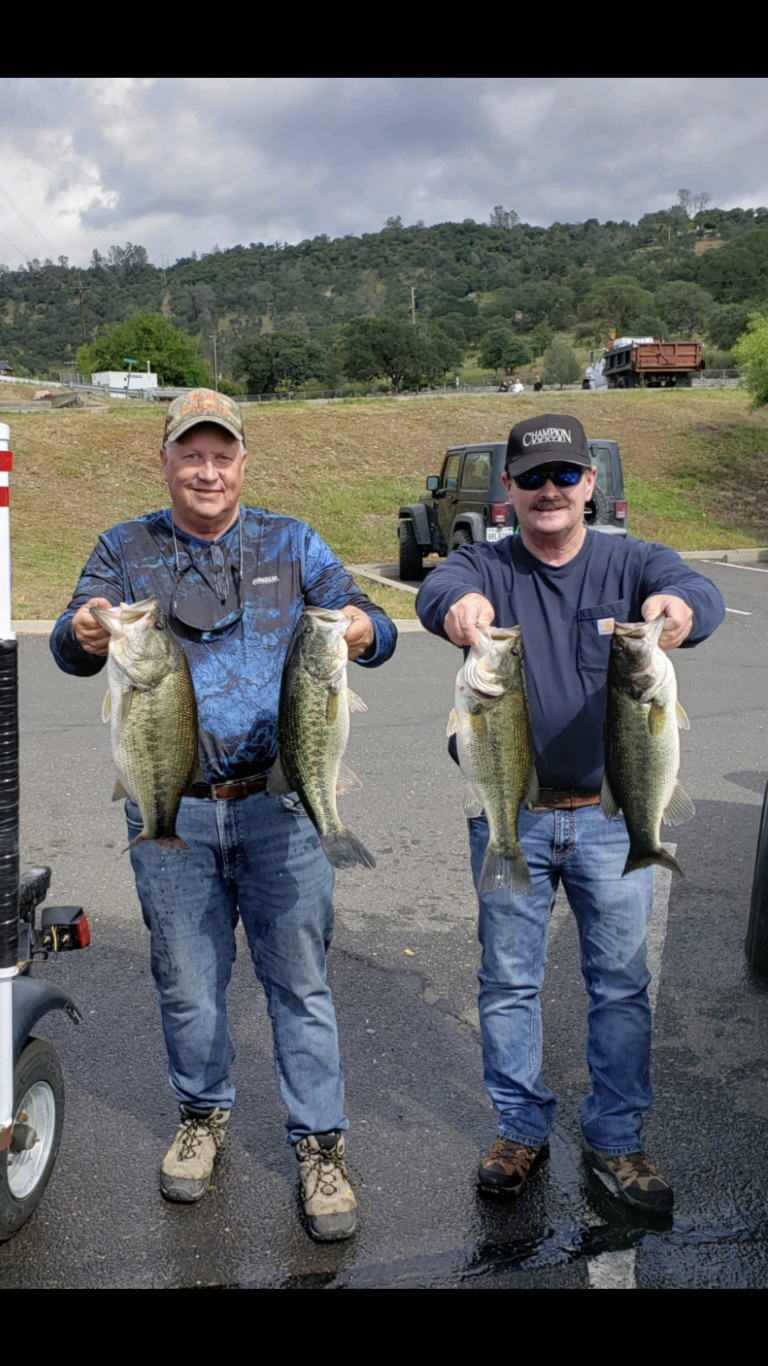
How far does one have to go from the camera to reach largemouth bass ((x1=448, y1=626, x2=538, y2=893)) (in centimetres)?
272

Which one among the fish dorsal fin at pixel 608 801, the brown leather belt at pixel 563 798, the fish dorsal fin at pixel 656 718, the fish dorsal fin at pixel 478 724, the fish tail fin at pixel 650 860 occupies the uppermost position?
the fish dorsal fin at pixel 656 718

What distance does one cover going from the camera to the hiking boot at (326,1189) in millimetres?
3000

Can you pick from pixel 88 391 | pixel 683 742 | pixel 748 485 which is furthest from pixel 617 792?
pixel 88 391

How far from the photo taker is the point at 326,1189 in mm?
3068

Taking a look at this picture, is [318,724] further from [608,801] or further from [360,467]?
[360,467]

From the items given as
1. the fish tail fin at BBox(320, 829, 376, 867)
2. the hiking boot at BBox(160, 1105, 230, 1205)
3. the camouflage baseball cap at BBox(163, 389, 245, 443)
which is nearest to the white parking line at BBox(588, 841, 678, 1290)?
the hiking boot at BBox(160, 1105, 230, 1205)

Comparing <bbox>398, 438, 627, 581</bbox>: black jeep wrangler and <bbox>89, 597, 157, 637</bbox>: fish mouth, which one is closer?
<bbox>89, 597, 157, 637</bbox>: fish mouth

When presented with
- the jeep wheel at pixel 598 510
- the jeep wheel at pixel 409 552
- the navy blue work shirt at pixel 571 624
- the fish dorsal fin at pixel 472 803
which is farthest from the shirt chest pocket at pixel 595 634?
the jeep wheel at pixel 409 552

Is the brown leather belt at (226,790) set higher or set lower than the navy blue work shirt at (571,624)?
lower

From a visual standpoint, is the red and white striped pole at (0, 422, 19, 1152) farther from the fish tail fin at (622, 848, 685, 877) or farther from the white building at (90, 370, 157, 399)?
the white building at (90, 370, 157, 399)

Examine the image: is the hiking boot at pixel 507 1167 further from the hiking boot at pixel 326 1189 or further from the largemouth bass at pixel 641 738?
the largemouth bass at pixel 641 738

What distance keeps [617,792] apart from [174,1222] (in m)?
1.77

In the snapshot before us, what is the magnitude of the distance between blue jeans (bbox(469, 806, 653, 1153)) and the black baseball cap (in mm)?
988

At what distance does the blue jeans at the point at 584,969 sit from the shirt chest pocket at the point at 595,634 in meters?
0.42
